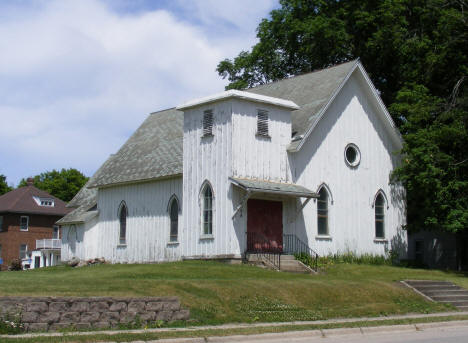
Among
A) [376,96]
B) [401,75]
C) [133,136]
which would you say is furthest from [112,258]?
[401,75]

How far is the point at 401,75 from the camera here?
120 feet

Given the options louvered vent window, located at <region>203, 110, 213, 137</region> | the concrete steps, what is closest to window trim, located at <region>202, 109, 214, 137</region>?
louvered vent window, located at <region>203, 110, 213, 137</region>

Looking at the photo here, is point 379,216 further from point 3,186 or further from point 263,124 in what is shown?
point 3,186

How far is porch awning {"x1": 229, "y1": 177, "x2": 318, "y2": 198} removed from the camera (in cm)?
2545

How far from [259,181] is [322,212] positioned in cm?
452

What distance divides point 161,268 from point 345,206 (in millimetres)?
10662

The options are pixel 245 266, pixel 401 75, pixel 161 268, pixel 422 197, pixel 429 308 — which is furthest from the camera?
pixel 401 75

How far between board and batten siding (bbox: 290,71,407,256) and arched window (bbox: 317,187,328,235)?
227 mm

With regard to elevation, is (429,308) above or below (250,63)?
below

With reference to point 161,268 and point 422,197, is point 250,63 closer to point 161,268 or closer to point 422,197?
point 422,197

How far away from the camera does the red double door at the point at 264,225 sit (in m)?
26.9

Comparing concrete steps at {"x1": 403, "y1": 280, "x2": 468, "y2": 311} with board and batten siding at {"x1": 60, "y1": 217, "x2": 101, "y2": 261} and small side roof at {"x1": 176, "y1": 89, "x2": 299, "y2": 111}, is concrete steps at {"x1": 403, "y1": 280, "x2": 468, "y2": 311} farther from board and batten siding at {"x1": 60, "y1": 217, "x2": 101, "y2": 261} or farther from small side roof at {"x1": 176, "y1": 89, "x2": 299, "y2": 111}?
board and batten siding at {"x1": 60, "y1": 217, "x2": 101, "y2": 261}

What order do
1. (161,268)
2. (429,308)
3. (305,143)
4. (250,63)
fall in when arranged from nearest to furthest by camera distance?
(429,308), (161,268), (305,143), (250,63)

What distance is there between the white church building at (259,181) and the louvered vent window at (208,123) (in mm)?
53
